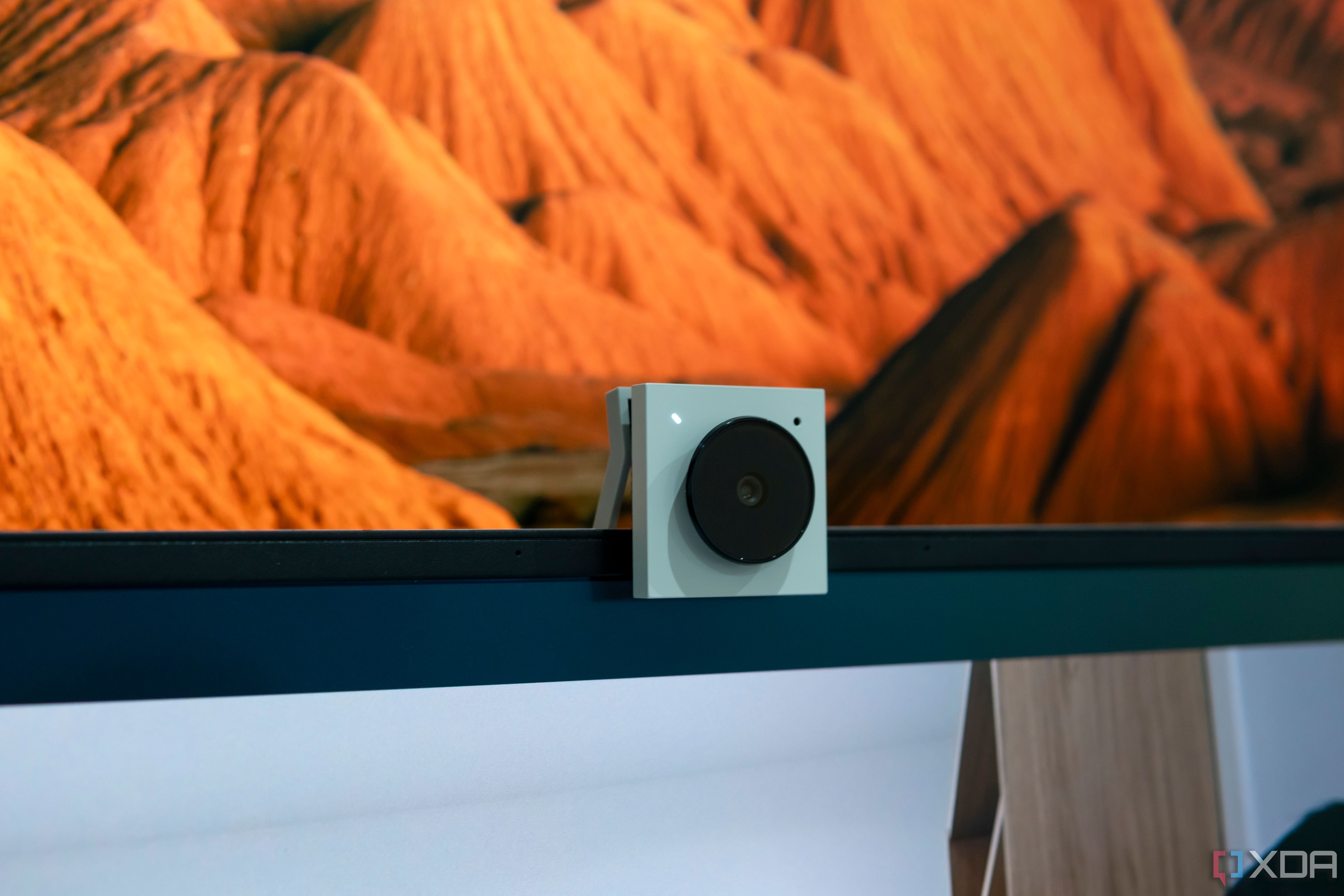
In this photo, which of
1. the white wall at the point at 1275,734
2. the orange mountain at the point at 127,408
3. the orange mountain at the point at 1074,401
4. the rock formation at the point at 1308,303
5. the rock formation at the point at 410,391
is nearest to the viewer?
the orange mountain at the point at 127,408

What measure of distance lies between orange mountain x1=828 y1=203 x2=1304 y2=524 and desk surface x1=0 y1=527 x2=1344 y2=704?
153 millimetres

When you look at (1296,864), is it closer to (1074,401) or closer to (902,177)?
(1074,401)

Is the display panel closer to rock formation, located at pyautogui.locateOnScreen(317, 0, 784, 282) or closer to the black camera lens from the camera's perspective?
rock formation, located at pyautogui.locateOnScreen(317, 0, 784, 282)

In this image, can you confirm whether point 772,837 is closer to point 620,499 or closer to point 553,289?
point 620,499

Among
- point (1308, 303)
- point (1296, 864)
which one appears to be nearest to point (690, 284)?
point (1296, 864)

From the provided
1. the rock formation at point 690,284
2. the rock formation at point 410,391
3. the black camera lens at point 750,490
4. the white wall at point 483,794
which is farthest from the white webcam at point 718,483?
the rock formation at point 690,284

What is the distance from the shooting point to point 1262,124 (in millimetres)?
1443

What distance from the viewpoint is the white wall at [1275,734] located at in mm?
1025

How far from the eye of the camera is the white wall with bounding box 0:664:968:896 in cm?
66

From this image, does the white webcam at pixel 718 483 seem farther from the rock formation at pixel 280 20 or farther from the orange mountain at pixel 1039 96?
the orange mountain at pixel 1039 96

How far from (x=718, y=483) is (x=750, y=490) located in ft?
0.10

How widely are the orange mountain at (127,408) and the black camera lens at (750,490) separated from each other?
34cm

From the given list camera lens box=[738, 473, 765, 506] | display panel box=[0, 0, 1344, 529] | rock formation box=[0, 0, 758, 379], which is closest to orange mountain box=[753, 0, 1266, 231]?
display panel box=[0, 0, 1344, 529]

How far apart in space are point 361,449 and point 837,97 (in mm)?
727
